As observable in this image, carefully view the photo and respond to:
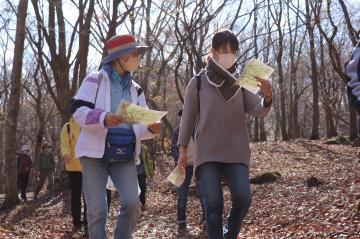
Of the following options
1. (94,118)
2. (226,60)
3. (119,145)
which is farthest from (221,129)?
(94,118)

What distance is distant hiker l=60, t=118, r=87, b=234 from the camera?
24.9 feet

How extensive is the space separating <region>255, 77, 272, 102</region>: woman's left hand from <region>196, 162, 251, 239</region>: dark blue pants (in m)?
0.66

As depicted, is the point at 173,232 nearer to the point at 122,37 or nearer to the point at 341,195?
the point at 341,195

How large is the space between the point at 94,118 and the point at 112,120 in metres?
0.18

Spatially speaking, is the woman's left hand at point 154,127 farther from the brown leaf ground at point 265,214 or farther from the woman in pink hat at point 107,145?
the brown leaf ground at point 265,214

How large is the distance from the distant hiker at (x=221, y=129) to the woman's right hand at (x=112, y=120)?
81cm

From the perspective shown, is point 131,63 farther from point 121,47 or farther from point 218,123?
point 218,123

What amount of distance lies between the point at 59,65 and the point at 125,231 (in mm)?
12366

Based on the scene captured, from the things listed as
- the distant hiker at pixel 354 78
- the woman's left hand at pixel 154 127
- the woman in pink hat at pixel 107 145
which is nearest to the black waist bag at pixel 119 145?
the woman in pink hat at pixel 107 145

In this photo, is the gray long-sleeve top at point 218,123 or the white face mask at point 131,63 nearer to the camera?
the gray long-sleeve top at point 218,123

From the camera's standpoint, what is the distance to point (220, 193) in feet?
14.7

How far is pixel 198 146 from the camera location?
4586 mm

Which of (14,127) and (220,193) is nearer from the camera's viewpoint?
(220,193)

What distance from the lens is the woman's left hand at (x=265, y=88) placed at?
4.34 metres
